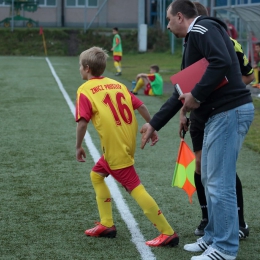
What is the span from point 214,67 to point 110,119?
3.82 feet

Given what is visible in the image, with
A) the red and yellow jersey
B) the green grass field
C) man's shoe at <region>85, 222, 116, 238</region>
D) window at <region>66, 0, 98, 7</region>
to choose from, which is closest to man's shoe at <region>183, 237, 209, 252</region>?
the green grass field

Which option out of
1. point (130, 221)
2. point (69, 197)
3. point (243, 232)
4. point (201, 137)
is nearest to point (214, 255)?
point (243, 232)

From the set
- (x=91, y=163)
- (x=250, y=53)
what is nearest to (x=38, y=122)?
(x=91, y=163)

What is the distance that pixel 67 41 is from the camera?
139ft

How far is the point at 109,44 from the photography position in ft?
139

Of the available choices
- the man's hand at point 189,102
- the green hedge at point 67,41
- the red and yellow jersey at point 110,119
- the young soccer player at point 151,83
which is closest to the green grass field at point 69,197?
the red and yellow jersey at point 110,119

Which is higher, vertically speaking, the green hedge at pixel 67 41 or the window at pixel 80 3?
the window at pixel 80 3

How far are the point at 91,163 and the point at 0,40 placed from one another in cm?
3333

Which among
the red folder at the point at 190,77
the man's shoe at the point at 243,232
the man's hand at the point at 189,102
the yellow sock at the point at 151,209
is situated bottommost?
the man's shoe at the point at 243,232

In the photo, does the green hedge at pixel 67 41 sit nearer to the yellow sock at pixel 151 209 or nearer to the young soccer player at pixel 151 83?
the young soccer player at pixel 151 83

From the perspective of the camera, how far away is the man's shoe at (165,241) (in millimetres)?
5559

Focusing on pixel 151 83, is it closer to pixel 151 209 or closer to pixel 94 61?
pixel 94 61

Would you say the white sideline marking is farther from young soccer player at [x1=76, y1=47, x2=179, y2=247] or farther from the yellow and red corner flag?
the yellow and red corner flag

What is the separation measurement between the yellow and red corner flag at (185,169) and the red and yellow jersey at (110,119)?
0.59m
